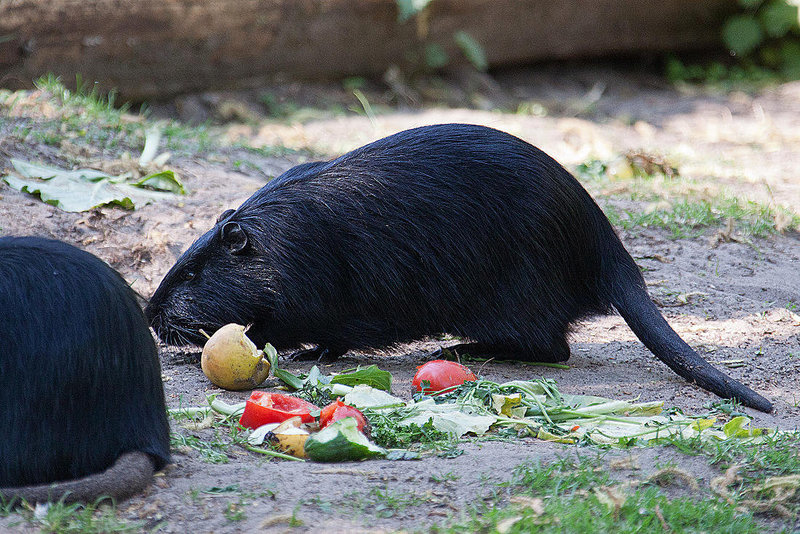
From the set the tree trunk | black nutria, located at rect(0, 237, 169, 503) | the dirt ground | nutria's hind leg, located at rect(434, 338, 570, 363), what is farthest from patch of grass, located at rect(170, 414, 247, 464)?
the tree trunk

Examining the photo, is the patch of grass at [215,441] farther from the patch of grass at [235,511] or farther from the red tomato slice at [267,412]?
the patch of grass at [235,511]

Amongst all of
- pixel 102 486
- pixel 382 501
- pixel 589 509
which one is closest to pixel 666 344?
pixel 589 509

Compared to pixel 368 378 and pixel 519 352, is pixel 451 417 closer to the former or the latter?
pixel 368 378

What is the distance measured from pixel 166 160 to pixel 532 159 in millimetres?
2562

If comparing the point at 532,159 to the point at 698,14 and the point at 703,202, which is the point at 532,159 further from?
the point at 698,14

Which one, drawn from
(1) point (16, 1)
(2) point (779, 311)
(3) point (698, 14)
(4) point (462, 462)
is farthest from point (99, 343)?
(3) point (698, 14)

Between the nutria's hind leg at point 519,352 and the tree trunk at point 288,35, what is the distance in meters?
4.17

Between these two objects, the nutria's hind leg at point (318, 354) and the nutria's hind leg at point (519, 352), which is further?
the nutria's hind leg at point (318, 354)

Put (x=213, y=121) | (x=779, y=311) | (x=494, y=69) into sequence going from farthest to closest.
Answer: (x=494, y=69) < (x=213, y=121) < (x=779, y=311)

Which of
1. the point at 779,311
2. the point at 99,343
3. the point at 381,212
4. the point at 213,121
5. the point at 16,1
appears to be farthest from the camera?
the point at 213,121

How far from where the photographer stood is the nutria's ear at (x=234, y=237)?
3.85 meters

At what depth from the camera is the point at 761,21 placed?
10.0 metres

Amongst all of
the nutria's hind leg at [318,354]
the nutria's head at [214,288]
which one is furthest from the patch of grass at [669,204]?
the nutria's head at [214,288]

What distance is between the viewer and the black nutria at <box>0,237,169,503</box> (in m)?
2.26
